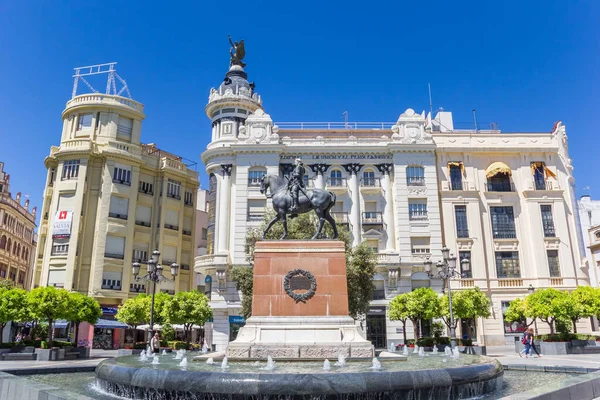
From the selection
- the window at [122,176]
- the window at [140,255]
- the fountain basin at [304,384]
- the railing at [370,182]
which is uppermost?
the window at [122,176]

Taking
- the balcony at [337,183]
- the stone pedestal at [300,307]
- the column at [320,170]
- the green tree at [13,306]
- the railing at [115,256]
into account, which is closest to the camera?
the stone pedestal at [300,307]

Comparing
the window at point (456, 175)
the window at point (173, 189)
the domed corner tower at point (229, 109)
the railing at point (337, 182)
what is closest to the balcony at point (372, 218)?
the railing at point (337, 182)

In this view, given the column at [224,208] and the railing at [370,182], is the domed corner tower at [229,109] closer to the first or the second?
the column at [224,208]

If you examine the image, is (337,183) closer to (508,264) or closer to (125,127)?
(508,264)

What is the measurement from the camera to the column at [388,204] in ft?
134

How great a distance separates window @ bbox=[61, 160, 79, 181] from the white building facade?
39.6ft

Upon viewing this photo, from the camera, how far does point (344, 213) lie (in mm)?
41969

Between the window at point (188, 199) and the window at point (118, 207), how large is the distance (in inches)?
288

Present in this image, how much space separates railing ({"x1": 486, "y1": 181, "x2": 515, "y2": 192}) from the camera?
42.8m

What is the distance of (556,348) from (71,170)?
41.5 meters

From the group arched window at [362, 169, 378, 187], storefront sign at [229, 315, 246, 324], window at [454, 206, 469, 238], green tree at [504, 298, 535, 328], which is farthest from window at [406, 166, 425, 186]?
storefront sign at [229, 315, 246, 324]

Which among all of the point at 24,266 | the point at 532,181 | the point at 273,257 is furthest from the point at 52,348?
the point at 24,266

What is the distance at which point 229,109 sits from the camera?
46.5 m

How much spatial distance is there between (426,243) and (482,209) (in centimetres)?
622
